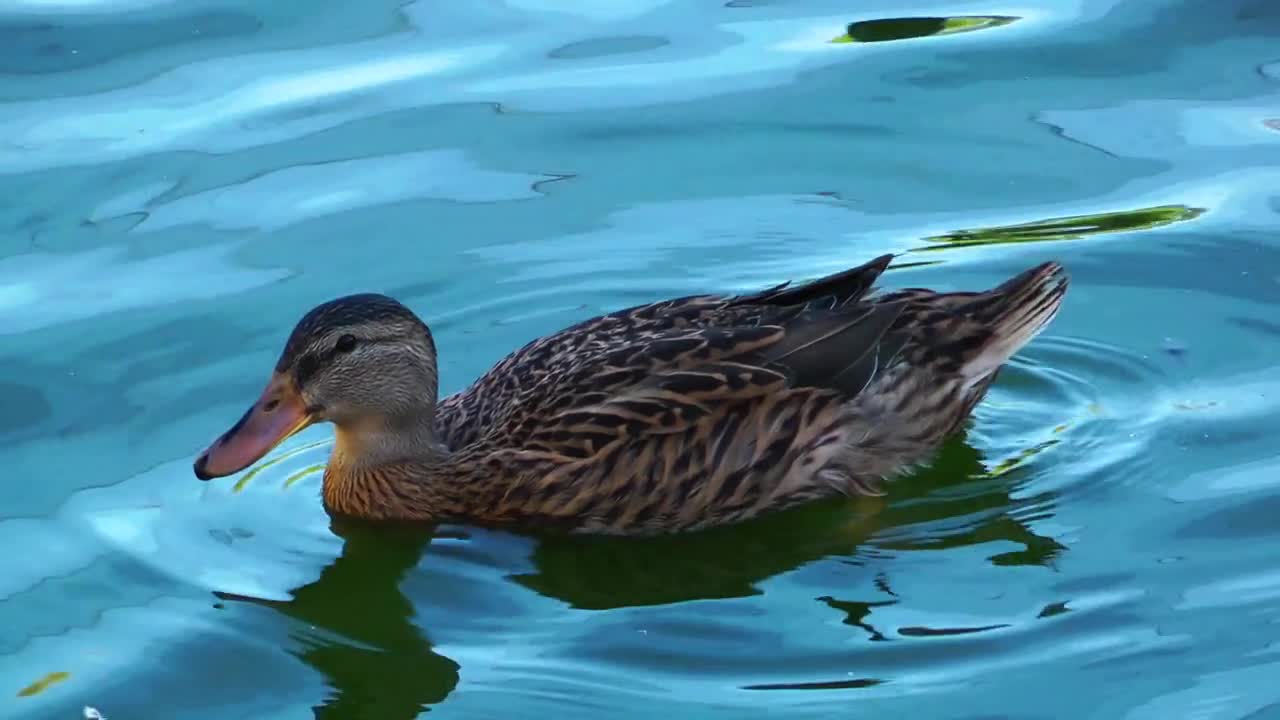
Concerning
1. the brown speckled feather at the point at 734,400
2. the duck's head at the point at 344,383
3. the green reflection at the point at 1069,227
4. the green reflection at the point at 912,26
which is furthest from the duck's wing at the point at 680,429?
the green reflection at the point at 912,26

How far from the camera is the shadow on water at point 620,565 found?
761 cm

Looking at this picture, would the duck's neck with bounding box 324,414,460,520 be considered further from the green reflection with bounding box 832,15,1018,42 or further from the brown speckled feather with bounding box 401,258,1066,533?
the green reflection with bounding box 832,15,1018,42

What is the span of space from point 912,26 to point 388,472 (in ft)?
18.4

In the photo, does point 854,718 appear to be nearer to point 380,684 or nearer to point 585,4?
point 380,684

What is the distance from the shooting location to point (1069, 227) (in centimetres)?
1080

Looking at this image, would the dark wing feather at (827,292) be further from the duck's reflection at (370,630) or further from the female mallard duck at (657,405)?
the duck's reflection at (370,630)

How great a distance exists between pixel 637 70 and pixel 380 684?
5.87 meters

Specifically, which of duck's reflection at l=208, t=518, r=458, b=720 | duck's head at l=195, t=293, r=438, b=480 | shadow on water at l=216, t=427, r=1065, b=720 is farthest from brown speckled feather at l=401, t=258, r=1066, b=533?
duck's reflection at l=208, t=518, r=458, b=720

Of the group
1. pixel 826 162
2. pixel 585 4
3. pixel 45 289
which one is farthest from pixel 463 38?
pixel 45 289

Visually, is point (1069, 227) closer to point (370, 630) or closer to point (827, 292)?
point (827, 292)

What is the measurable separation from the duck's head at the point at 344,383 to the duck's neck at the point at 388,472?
15 mm

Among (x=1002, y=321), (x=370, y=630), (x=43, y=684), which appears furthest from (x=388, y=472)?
(x=1002, y=321)

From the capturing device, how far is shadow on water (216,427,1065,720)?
7605 millimetres

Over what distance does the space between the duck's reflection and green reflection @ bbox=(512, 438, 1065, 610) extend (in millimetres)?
532
